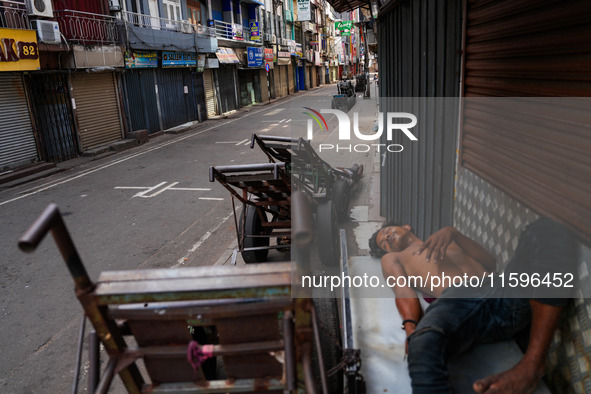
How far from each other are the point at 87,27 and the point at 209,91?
38.4 feet

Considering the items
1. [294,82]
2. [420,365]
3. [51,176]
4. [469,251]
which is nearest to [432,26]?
[469,251]

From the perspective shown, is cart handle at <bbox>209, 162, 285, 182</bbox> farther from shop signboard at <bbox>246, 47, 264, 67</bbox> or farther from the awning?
shop signboard at <bbox>246, 47, 264, 67</bbox>

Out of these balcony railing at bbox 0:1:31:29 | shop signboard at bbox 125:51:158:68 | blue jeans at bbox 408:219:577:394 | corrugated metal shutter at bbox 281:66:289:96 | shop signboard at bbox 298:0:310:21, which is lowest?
blue jeans at bbox 408:219:577:394

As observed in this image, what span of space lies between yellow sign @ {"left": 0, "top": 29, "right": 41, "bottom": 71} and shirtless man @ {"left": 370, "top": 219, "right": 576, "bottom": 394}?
13.0m

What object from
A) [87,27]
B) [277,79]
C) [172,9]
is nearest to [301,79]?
[277,79]

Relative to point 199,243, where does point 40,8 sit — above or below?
above

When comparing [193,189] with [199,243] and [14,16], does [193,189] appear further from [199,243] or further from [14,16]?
[14,16]

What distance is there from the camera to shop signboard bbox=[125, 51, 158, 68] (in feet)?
59.1

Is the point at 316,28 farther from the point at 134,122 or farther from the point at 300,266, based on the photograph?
the point at 300,266

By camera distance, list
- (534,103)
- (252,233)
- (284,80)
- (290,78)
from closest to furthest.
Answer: (534,103)
(252,233)
(284,80)
(290,78)

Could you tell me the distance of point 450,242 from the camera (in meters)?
3.11

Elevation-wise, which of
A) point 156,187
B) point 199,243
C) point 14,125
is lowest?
point 199,243

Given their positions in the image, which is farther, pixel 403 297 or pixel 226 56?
pixel 226 56

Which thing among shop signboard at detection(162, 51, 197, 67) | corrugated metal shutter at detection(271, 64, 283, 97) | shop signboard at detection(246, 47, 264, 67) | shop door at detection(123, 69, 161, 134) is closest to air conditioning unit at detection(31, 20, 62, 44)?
shop door at detection(123, 69, 161, 134)
